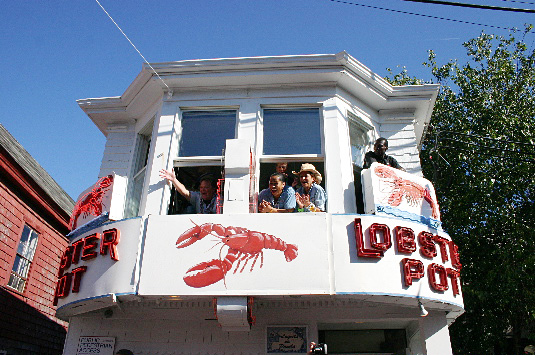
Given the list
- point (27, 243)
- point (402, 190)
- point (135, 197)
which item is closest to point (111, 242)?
point (135, 197)

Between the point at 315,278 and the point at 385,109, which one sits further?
the point at 385,109

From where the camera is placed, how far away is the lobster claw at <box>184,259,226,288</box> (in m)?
6.32

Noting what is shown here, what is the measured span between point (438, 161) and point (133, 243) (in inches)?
522

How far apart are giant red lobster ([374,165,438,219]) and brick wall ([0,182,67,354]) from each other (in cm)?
902

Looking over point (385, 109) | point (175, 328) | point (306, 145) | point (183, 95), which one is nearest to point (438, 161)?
point (385, 109)

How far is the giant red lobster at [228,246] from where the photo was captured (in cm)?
635

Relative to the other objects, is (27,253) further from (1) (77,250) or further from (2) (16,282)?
(1) (77,250)

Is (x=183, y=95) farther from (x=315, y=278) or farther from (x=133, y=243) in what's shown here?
(x=315, y=278)

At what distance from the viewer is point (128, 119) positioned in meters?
10.2

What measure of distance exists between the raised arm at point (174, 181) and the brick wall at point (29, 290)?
5384 mm

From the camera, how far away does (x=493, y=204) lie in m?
15.0

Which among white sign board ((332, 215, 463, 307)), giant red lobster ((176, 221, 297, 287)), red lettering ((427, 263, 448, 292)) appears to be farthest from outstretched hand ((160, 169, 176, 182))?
red lettering ((427, 263, 448, 292))

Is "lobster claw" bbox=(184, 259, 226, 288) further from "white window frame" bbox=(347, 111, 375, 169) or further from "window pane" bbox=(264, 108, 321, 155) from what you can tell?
"white window frame" bbox=(347, 111, 375, 169)

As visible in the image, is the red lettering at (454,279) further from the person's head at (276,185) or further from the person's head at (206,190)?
the person's head at (206,190)
